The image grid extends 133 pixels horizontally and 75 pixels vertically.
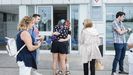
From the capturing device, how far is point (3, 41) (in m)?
18.1

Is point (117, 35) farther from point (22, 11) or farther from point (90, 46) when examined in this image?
point (22, 11)

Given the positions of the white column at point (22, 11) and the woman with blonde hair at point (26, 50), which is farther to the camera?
the white column at point (22, 11)

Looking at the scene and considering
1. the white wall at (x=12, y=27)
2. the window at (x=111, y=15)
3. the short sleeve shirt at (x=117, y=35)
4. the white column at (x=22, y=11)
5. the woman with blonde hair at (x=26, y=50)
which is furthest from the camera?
the white wall at (x=12, y=27)

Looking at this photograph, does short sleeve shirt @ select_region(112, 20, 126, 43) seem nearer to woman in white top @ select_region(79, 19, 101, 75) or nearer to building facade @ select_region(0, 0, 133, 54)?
woman in white top @ select_region(79, 19, 101, 75)

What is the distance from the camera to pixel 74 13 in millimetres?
17141

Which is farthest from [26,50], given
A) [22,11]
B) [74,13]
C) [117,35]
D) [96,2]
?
[22,11]

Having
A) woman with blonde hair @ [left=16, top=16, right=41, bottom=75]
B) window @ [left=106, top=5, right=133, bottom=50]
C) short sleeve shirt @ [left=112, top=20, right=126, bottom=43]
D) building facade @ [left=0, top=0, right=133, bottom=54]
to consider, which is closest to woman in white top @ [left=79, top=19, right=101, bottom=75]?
short sleeve shirt @ [left=112, top=20, right=126, bottom=43]

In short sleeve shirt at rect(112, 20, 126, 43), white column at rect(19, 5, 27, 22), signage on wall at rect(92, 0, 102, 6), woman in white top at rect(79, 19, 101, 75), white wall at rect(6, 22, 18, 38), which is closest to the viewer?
woman in white top at rect(79, 19, 101, 75)

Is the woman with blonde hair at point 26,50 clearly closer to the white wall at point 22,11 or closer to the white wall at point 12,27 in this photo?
the white wall at point 22,11

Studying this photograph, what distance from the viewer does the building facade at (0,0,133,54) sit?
16.7 m

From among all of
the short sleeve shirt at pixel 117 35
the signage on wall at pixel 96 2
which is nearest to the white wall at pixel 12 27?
the signage on wall at pixel 96 2

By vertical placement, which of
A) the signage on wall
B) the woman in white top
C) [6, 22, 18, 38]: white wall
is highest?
the signage on wall

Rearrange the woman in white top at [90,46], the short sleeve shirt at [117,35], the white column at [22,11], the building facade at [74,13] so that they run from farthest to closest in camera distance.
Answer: the white column at [22,11] → the building facade at [74,13] → the short sleeve shirt at [117,35] → the woman in white top at [90,46]

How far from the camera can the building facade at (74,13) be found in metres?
16.7
